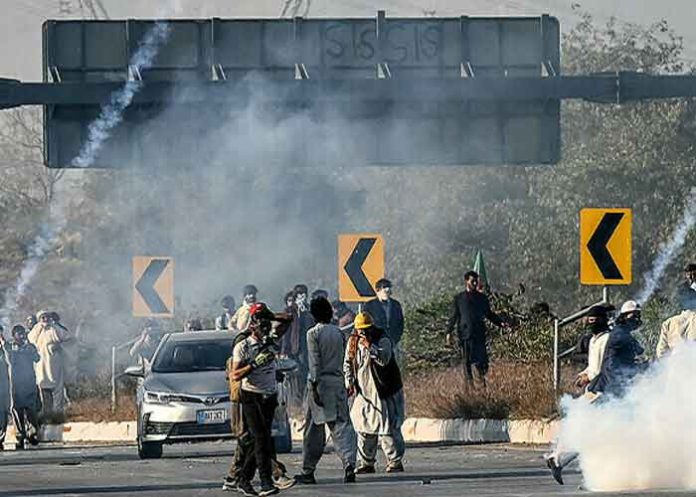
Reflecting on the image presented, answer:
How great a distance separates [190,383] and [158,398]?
1.27 ft

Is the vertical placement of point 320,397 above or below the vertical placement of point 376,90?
below

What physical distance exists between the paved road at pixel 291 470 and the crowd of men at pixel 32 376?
3774 mm

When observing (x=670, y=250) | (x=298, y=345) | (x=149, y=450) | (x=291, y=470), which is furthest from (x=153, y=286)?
(x=670, y=250)

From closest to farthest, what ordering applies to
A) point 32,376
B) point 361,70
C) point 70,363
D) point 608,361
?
1. point 608,361
2. point 32,376
3. point 361,70
4. point 70,363

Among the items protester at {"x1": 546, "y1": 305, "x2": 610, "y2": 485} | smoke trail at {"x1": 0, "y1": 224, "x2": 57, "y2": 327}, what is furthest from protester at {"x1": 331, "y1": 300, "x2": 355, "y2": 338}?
smoke trail at {"x1": 0, "y1": 224, "x2": 57, "y2": 327}

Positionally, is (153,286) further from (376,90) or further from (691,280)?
(691,280)

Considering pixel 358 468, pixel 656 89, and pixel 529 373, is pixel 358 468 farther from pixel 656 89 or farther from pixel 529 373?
pixel 656 89

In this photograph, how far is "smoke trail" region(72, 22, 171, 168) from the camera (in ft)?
104

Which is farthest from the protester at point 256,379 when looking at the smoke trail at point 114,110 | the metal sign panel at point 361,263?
the smoke trail at point 114,110

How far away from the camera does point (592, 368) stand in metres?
19.4

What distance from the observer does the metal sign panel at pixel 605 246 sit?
24219 millimetres

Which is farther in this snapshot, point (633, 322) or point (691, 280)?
point (691, 280)

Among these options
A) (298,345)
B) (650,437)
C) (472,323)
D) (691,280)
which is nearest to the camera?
(650,437)

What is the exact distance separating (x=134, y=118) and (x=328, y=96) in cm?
282
